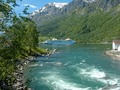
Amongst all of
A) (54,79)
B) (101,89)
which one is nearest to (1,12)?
(101,89)

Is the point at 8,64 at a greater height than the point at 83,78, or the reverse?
the point at 8,64

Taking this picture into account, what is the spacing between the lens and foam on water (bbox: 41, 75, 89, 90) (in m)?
55.4

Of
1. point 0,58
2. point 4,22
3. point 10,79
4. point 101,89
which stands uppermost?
point 4,22

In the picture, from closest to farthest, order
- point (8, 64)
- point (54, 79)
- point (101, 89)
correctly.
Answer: point (8, 64) < point (101, 89) < point (54, 79)

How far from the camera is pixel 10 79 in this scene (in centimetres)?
2195

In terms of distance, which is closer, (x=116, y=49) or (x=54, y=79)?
(x=54, y=79)

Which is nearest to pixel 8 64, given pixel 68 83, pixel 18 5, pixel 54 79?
pixel 18 5

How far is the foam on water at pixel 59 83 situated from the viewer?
55362mm

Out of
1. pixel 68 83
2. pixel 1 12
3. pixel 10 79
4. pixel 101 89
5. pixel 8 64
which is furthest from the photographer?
pixel 68 83

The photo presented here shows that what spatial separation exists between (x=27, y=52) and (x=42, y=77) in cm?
5170

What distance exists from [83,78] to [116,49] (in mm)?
84895

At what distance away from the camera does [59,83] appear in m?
59.9

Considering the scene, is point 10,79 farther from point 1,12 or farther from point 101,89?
point 101,89

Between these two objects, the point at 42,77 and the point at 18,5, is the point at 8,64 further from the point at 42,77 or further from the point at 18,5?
the point at 42,77
